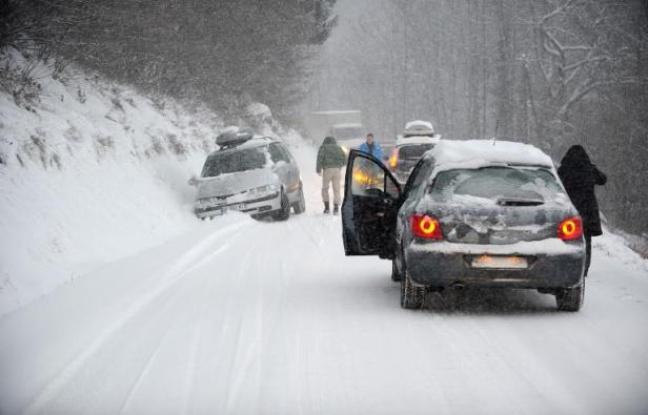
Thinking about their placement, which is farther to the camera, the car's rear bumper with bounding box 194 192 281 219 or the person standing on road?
the person standing on road

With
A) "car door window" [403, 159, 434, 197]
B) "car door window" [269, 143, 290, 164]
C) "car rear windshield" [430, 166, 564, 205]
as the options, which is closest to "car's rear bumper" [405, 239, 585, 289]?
"car rear windshield" [430, 166, 564, 205]

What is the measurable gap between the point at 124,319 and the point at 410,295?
Answer: 2.99 m

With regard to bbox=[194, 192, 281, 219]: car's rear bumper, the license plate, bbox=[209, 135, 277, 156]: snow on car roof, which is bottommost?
bbox=[194, 192, 281, 219]: car's rear bumper

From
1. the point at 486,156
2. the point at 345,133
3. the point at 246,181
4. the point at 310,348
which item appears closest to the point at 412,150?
the point at 246,181

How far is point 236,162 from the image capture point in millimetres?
18734

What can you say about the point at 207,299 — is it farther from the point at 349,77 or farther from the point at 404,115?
the point at 349,77

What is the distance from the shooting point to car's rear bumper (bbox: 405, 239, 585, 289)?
7531 millimetres

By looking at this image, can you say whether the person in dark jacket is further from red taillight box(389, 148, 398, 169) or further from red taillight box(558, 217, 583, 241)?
red taillight box(389, 148, 398, 169)

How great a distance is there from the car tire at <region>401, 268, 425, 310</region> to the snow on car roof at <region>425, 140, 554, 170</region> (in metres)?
1.28

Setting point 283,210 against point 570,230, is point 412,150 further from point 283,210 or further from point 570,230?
point 570,230

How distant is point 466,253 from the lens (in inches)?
298

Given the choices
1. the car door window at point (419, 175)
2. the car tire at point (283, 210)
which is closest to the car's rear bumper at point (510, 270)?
the car door window at point (419, 175)

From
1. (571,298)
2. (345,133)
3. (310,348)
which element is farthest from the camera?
(345,133)

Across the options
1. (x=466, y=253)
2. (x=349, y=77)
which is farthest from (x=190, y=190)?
(x=349, y=77)
